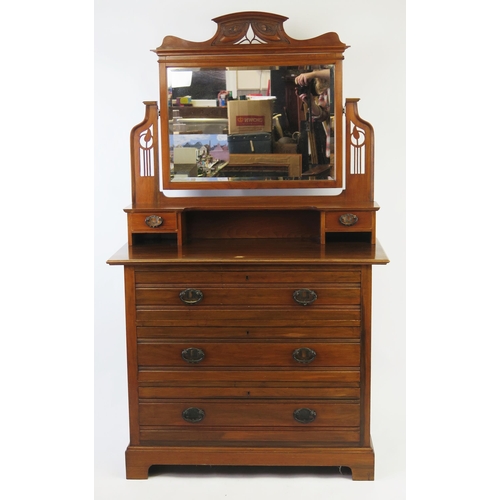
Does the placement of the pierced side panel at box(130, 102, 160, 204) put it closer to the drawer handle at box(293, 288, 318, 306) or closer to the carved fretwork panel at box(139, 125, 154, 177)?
the carved fretwork panel at box(139, 125, 154, 177)

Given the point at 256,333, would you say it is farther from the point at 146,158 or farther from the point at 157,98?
the point at 157,98

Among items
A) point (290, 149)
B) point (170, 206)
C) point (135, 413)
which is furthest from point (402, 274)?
point (135, 413)

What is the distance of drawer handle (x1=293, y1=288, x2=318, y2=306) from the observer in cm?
391

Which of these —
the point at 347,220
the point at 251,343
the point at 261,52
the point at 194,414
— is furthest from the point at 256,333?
the point at 261,52

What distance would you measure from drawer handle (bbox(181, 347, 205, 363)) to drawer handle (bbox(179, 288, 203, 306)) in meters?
0.22

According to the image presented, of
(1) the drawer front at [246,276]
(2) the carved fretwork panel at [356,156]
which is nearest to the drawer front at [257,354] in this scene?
(1) the drawer front at [246,276]

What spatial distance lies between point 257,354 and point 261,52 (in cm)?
156

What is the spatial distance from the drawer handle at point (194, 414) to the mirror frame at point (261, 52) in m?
1.24

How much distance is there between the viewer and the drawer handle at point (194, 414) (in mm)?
3998

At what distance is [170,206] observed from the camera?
433cm

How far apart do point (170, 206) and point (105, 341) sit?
1307 millimetres

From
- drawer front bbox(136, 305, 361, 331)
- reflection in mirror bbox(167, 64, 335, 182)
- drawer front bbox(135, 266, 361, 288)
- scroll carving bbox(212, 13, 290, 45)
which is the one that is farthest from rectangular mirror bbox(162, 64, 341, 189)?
drawer front bbox(136, 305, 361, 331)

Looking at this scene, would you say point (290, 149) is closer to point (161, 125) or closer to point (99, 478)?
point (161, 125)

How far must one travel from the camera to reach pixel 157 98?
4.88m
